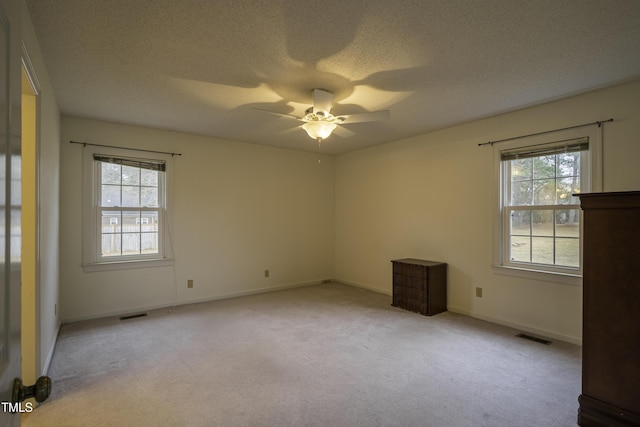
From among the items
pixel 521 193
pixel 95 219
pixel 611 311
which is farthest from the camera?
pixel 95 219

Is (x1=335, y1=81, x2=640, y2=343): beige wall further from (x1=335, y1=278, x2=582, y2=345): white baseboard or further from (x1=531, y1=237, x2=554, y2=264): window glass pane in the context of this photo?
(x1=531, y1=237, x2=554, y2=264): window glass pane

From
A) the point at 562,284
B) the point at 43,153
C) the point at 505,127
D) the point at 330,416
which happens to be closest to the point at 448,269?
the point at 562,284

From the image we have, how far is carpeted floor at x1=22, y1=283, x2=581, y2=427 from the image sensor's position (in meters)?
2.14

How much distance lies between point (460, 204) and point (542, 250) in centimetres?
105

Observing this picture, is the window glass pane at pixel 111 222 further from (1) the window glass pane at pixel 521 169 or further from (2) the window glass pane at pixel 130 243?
(1) the window glass pane at pixel 521 169

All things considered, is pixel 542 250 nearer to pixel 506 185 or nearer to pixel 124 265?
pixel 506 185

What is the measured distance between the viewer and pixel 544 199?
3.60m

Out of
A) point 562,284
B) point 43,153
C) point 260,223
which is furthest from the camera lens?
point 260,223

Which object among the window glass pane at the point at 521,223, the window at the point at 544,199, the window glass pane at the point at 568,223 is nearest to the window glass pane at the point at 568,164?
the window at the point at 544,199

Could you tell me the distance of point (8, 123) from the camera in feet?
2.51

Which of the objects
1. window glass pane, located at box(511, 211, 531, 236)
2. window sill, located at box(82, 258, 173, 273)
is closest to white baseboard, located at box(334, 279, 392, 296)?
window glass pane, located at box(511, 211, 531, 236)

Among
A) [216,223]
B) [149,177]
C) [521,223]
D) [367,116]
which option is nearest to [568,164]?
[521,223]

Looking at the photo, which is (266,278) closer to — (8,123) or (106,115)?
(106,115)

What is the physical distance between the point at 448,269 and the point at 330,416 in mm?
2874
